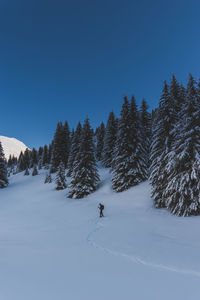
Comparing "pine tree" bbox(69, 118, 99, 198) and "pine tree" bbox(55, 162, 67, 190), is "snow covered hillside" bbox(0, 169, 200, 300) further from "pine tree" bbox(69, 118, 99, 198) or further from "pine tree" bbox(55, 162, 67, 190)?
"pine tree" bbox(55, 162, 67, 190)

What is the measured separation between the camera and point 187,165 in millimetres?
12625

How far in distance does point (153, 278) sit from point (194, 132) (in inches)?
471

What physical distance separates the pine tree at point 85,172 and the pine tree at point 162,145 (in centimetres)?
1023

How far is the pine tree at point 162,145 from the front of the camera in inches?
577

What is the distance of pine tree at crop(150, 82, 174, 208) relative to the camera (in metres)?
14.7

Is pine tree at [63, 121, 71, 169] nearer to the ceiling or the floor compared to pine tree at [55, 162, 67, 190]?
nearer to the ceiling

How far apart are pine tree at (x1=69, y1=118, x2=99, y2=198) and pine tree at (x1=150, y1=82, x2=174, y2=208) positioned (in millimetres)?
10233

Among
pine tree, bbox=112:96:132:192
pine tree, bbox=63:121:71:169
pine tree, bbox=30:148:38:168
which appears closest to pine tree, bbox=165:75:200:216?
pine tree, bbox=112:96:132:192

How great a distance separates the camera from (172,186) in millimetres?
12844

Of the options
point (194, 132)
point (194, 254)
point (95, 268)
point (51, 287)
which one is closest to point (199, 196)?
point (194, 132)

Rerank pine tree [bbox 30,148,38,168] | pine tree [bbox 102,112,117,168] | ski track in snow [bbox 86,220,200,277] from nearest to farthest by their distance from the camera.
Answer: ski track in snow [bbox 86,220,200,277], pine tree [bbox 102,112,117,168], pine tree [bbox 30,148,38,168]

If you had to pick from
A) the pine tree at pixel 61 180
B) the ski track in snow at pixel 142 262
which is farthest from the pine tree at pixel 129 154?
the ski track in snow at pixel 142 262

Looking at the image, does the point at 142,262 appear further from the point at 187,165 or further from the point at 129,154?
the point at 129,154

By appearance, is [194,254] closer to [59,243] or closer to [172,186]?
[59,243]
